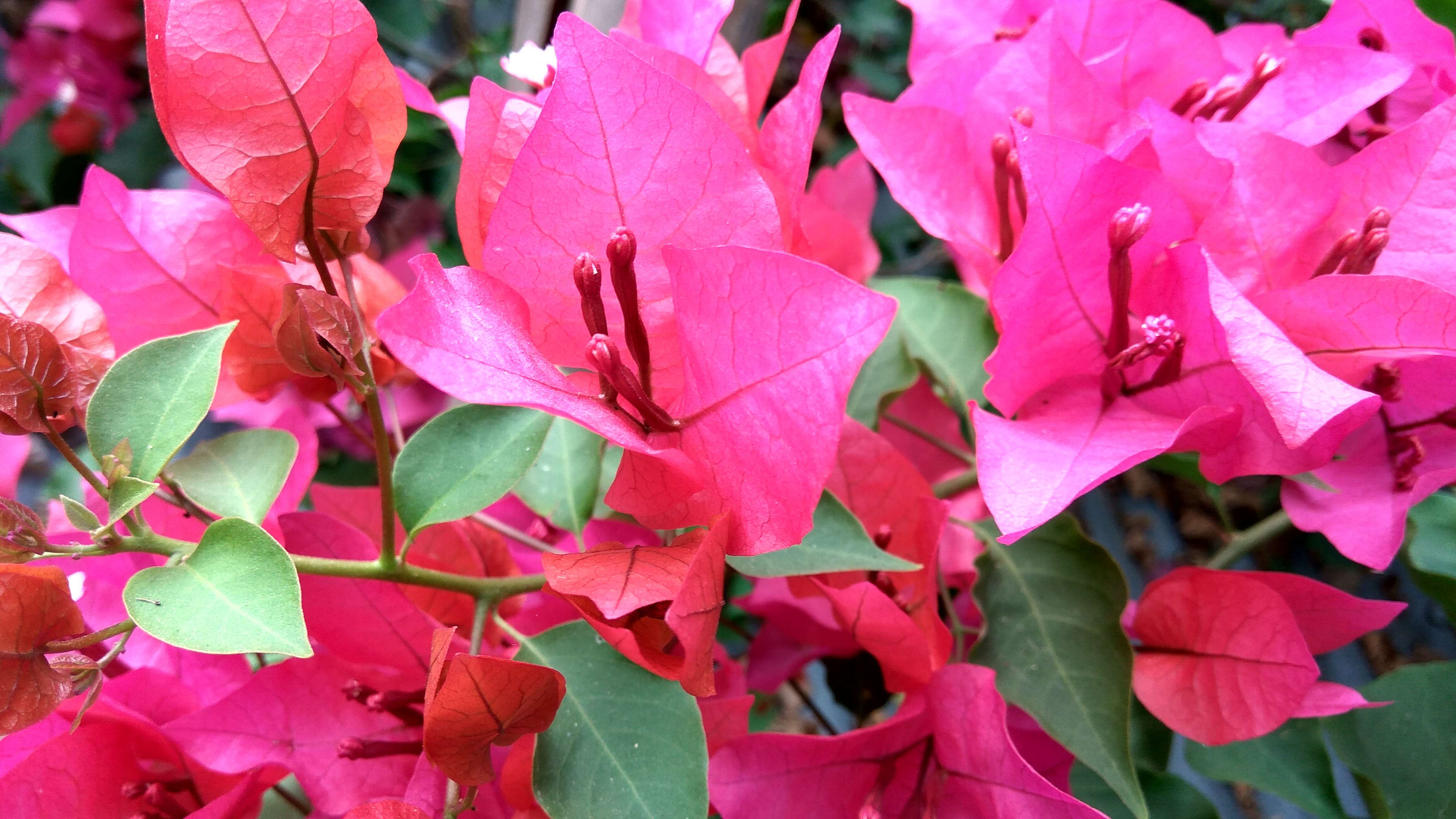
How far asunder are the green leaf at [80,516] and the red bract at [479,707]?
15cm

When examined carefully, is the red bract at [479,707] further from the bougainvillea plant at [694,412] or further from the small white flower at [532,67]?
the small white flower at [532,67]

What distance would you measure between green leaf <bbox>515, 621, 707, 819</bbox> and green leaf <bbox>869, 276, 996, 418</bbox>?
0.35 meters

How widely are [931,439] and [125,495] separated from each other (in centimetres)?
50

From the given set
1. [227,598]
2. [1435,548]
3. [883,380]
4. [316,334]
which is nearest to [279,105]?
[316,334]

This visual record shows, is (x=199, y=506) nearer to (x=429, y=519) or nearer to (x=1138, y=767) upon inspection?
(x=429, y=519)

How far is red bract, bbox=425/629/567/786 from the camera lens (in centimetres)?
34

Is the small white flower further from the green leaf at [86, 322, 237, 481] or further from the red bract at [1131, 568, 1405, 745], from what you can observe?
the red bract at [1131, 568, 1405, 745]

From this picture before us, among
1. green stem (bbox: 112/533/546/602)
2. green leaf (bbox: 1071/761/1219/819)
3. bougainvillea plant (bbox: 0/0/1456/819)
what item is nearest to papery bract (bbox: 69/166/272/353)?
bougainvillea plant (bbox: 0/0/1456/819)

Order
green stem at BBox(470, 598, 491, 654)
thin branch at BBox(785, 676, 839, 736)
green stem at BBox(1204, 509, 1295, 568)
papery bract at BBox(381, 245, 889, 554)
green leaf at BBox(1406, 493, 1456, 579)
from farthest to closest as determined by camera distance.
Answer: thin branch at BBox(785, 676, 839, 736)
green stem at BBox(1204, 509, 1295, 568)
green leaf at BBox(1406, 493, 1456, 579)
green stem at BBox(470, 598, 491, 654)
papery bract at BBox(381, 245, 889, 554)

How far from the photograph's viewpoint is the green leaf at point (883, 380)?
0.64 m

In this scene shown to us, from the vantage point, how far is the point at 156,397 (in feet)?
1.25

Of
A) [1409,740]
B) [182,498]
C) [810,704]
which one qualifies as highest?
[182,498]

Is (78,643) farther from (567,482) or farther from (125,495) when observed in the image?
(567,482)

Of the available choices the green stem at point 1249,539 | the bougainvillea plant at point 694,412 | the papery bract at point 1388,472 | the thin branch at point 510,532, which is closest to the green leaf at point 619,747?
the bougainvillea plant at point 694,412
